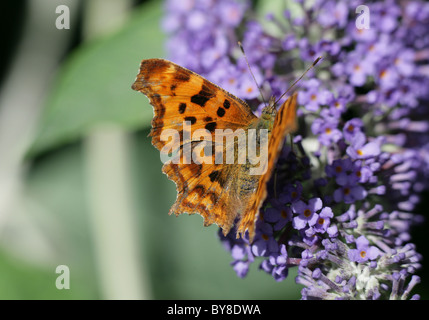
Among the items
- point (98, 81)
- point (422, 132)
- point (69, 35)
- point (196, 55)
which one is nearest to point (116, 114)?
point (98, 81)

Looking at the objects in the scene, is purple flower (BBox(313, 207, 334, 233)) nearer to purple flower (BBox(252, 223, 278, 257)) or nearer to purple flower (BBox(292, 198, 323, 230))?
purple flower (BBox(292, 198, 323, 230))

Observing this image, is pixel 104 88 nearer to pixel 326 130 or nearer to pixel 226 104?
pixel 226 104

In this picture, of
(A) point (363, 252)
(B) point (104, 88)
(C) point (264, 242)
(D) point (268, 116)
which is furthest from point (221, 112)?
(B) point (104, 88)

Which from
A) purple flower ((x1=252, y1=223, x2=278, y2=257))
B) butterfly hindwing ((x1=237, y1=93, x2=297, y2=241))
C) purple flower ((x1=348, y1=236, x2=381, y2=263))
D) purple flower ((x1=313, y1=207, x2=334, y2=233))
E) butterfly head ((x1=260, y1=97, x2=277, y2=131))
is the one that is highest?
butterfly head ((x1=260, y1=97, x2=277, y2=131))

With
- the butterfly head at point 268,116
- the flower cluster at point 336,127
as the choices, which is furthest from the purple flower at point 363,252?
the butterfly head at point 268,116

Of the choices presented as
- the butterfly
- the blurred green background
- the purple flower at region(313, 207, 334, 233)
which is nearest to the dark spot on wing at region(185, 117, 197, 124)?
the butterfly
